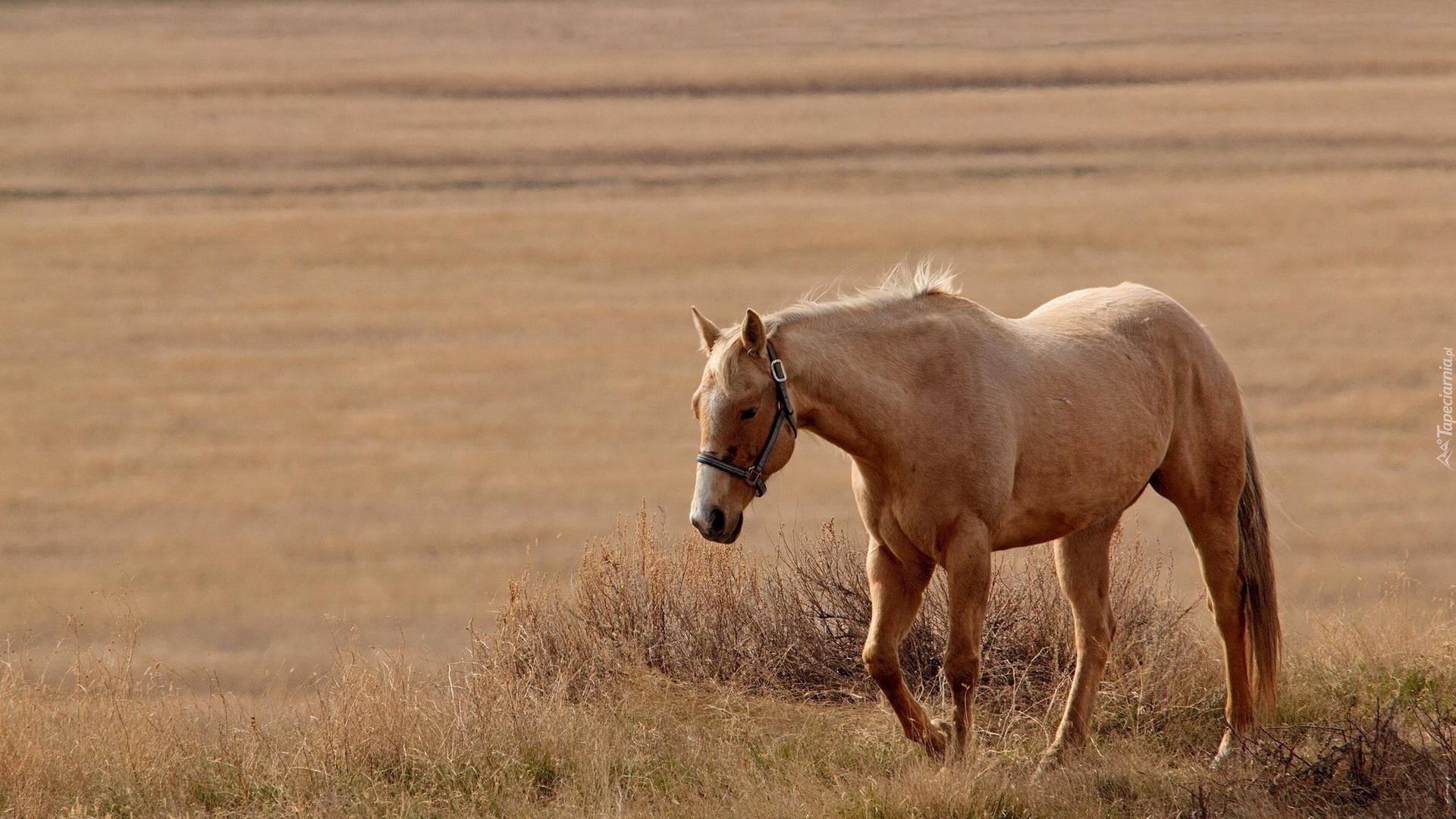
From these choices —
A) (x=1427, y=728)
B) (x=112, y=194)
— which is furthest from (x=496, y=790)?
(x=112, y=194)

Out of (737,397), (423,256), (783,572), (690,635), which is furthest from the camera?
(423,256)

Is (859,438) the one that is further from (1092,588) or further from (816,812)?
(1092,588)

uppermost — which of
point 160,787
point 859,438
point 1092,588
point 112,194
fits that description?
point 112,194

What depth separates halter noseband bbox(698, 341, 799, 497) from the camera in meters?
3.86

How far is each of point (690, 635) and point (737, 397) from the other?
91.4 inches

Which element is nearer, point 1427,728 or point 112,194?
point 1427,728

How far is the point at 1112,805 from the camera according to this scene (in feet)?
13.6

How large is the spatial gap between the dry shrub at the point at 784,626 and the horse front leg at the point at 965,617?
1.20 meters

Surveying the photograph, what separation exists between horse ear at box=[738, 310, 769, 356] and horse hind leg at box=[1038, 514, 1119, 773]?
186 centimetres

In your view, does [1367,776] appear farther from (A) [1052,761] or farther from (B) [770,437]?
(B) [770,437]

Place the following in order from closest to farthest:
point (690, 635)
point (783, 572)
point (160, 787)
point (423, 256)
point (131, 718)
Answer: point (160, 787)
point (131, 718)
point (690, 635)
point (783, 572)
point (423, 256)

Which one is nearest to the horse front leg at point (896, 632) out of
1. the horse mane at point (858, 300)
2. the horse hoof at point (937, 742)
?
the horse hoof at point (937, 742)

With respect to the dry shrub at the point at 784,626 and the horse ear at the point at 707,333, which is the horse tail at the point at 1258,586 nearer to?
the dry shrub at the point at 784,626

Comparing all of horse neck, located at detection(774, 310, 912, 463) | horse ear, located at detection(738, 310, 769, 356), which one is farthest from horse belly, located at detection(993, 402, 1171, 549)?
horse ear, located at detection(738, 310, 769, 356)
